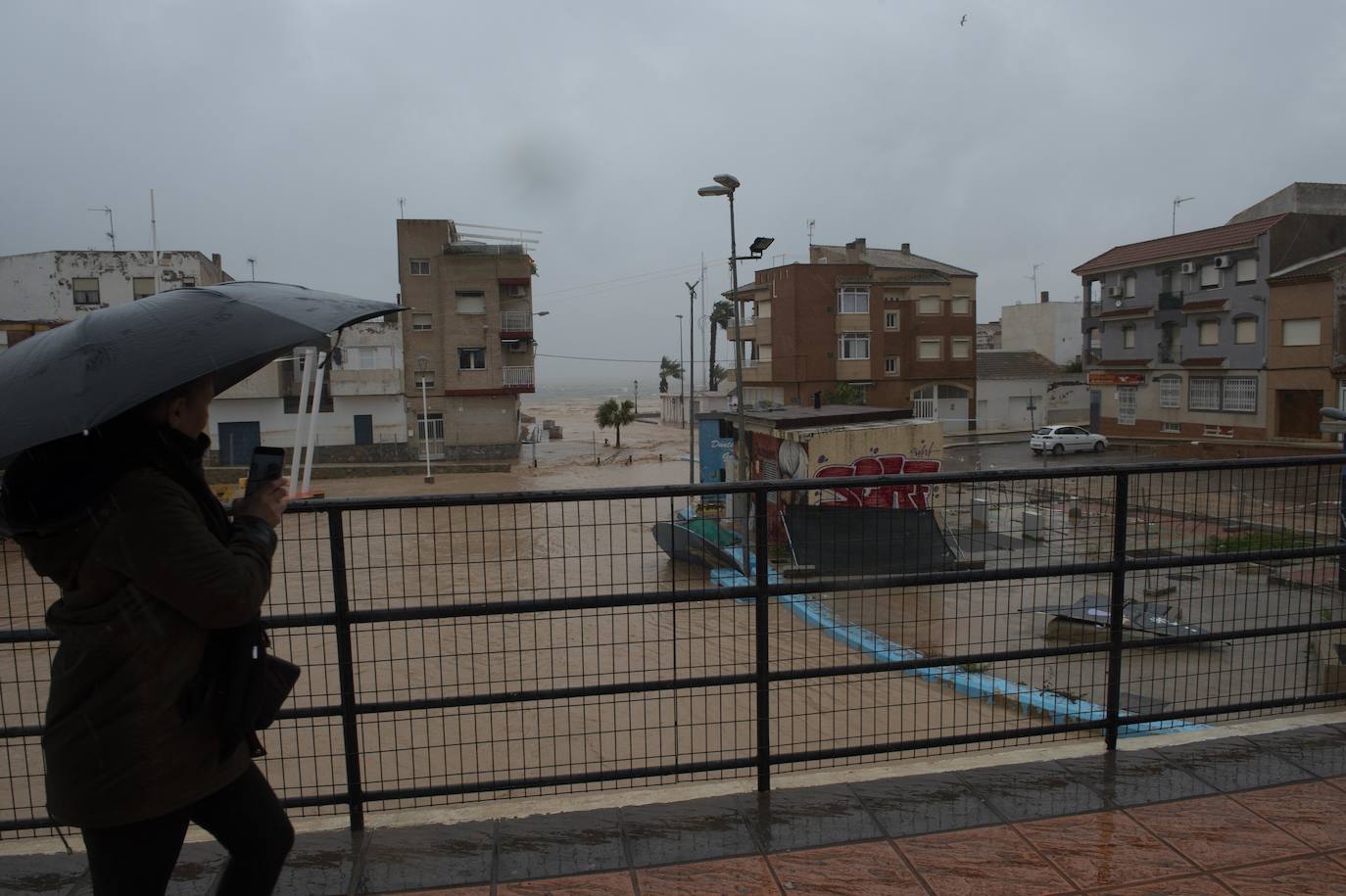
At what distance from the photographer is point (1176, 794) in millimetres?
3449

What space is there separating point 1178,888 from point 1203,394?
1724 inches

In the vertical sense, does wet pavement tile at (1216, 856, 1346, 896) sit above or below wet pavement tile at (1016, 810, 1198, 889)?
above

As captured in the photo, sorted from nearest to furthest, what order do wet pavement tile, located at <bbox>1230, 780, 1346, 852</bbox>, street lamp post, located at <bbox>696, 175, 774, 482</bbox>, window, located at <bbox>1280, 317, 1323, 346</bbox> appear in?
wet pavement tile, located at <bbox>1230, 780, 1346, 852</bbox> → street lamp post, located at <bbox>696, 175, 774, 482</bbox> → window, located at <bbox>1280, 317, 1323, 346</bbox>

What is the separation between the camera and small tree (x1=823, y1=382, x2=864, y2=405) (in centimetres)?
4669

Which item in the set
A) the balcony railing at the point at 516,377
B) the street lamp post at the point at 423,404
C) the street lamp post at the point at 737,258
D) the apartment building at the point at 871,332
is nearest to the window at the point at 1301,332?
the apartment building at the point at 871,332

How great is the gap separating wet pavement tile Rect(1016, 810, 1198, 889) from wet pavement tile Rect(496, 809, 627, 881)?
4.72 feet

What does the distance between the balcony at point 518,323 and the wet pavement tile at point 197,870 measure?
4260 cm

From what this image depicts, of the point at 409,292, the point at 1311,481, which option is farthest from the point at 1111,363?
the point at 1311,481

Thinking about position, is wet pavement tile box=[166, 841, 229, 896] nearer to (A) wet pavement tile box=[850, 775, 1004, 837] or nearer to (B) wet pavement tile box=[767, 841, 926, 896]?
(B) wet pavement tile box=[767, 841, 926, 896]

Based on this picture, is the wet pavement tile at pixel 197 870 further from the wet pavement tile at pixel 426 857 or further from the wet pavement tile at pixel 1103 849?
the wet pavement tile at pixel 1103 849

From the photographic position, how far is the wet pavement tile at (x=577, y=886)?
9.30 feet

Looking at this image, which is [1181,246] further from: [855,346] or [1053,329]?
[1053,329]

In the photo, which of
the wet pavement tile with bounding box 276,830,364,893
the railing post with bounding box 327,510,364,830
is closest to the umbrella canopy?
the railing post with bounding box 327,510,364,830

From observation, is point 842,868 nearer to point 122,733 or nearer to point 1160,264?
point 122,733
